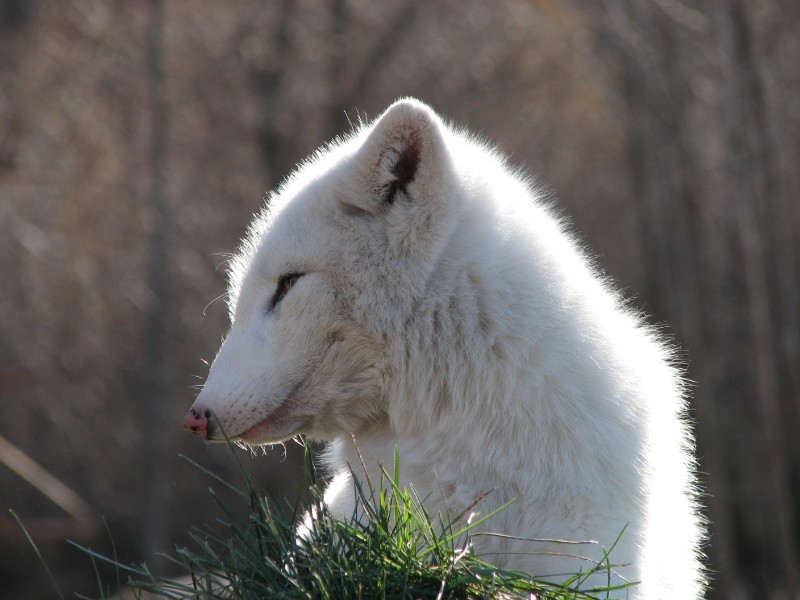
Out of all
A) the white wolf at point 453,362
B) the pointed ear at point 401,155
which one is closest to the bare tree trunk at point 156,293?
the white wolf at point 453,362

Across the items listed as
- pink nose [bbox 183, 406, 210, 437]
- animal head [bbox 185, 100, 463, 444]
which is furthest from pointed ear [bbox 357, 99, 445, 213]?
pink nose [bbox 183, 406, 210, 437]

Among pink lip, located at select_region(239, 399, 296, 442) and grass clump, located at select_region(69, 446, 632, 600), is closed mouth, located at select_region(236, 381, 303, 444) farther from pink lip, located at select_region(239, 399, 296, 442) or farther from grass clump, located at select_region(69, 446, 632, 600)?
grass clump, located at select_region(69, 446, 632, 600)

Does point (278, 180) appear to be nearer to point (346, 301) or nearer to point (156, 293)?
point (156, 293)

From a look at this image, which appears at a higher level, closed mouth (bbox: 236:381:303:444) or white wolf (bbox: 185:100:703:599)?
white wolf (bbox: 185:100:703:599)

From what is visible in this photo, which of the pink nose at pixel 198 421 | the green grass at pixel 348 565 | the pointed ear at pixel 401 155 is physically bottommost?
the green grass at pixel 348 565

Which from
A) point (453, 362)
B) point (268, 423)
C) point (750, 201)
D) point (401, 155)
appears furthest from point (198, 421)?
point (750, 201)

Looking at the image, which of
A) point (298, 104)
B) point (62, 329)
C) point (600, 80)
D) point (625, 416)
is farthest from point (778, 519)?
point (62, 329)

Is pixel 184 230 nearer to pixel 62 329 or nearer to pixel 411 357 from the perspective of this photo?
pixel 62 329

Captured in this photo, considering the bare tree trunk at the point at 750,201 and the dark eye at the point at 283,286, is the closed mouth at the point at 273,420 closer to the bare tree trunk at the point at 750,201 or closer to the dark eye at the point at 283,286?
the dark eye at the point at 283,286

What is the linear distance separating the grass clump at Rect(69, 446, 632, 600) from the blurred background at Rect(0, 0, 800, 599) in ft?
30.2

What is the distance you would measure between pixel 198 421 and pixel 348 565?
90cm

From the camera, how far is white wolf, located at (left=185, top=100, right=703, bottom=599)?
2740mm

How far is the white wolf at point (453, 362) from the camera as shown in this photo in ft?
8.99

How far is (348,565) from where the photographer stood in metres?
2.20
